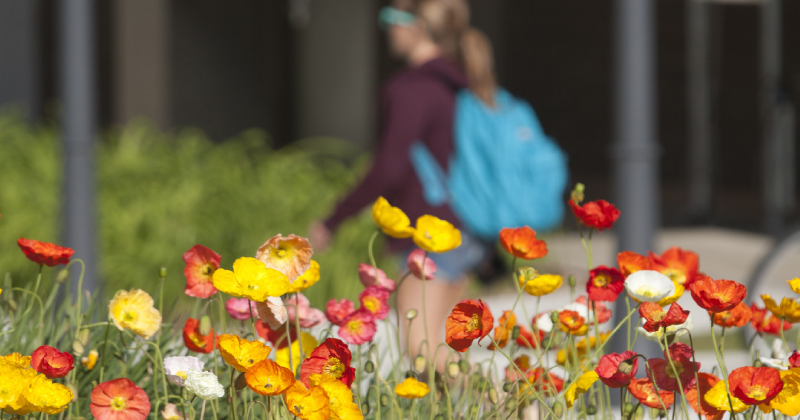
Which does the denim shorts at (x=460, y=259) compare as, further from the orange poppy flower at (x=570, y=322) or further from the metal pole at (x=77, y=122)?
the metal pole at (x=77, y=122)

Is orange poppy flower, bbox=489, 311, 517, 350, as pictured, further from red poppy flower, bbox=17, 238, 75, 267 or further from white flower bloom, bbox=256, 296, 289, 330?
red poppy flower, bbox=17, 238, 75, 267

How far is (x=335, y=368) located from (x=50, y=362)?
44 cm

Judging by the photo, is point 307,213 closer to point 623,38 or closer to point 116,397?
point 623,38

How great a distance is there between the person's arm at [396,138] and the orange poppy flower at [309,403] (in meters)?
1.80

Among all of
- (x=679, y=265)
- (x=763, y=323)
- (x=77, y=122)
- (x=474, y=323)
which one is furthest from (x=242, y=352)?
(x=77, y=122)

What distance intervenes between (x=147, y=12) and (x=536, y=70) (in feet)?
25.9

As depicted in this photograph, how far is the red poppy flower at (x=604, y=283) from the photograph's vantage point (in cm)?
161

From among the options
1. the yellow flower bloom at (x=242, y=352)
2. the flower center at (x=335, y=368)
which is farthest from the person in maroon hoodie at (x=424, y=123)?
the yellow flower bloom at (x=242, y=352)

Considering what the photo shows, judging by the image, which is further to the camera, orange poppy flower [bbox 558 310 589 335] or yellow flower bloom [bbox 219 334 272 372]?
orange poppy flower [bbox 558 310 589 335]

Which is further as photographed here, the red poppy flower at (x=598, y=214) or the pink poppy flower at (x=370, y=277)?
the pink poppy flower at (x=370, y=277)

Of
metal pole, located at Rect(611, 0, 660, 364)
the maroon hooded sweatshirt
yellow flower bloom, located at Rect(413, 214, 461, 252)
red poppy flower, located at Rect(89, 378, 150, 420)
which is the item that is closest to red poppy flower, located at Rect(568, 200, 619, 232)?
yellow flower bloom, located at Rect(413, 214, 461, 252)

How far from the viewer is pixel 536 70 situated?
51.0 ft

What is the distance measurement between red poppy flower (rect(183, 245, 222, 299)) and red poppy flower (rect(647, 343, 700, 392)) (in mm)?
744

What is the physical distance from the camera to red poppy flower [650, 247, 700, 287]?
1.71 meters
